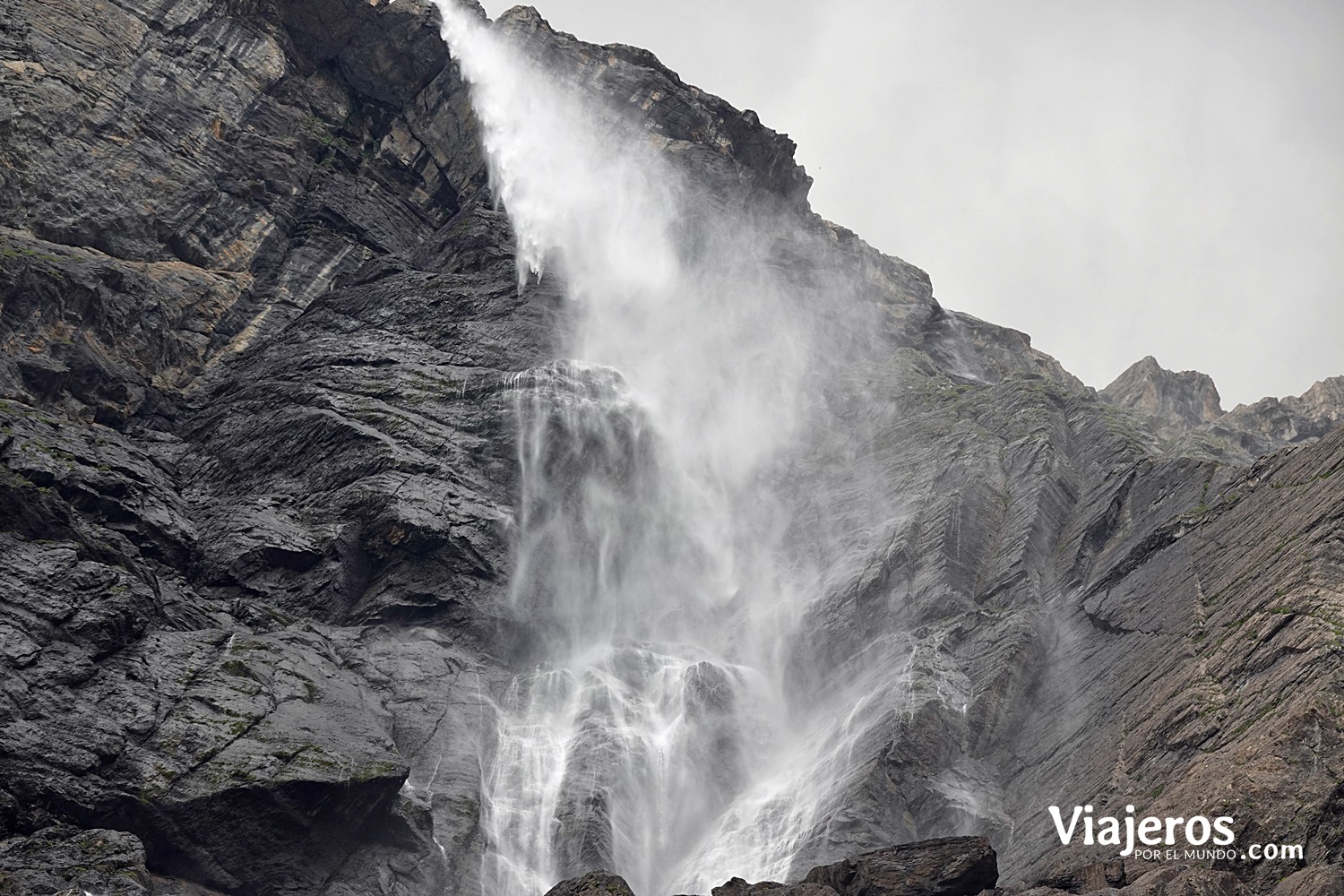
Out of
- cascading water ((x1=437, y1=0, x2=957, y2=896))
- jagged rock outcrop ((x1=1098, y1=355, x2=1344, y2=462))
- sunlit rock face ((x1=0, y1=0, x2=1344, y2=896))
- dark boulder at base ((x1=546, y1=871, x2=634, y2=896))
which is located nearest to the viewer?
dark boulder at base ((x1=546, y1=871, x2=634, y2=896))

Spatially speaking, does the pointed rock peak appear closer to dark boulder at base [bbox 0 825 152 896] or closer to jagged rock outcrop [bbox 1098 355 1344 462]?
jagged rock outcrop [bbox 1098 355 1344 462]

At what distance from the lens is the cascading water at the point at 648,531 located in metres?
40.8

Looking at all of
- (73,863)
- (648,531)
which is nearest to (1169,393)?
(648,531)

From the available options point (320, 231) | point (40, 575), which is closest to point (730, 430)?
point (320, 231)

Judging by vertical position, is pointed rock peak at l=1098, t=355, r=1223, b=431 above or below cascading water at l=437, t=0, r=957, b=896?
above

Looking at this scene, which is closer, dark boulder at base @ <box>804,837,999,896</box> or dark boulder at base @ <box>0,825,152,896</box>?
dark boulder at base @ <box>0,825,152,896</box>

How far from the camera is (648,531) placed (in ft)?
188

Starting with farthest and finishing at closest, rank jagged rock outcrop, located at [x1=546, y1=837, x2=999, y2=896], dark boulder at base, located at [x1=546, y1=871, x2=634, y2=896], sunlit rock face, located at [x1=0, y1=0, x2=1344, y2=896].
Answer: sunlit rock face, located at [x1=0, y1=0, x2=1344, y2=896] < dark boulder at base, located at [x1=546, y1=871, x2=634, y2=896] < jagged rock outcrop, located at [x1=546, y1=837, x2=999, y2=896]

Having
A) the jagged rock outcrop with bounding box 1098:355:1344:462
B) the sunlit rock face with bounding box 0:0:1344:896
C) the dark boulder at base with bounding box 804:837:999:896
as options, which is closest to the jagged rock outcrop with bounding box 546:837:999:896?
the dark boulder at base with bounding box 804:837:999:896

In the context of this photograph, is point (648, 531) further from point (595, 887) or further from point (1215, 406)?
point (1215, 406)

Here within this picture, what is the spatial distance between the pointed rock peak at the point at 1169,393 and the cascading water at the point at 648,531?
109 feet

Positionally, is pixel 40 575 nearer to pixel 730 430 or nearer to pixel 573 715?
pixel 573 715

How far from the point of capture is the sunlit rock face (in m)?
33.2

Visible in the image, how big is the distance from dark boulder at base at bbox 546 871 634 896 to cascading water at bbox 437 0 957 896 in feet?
24.1
